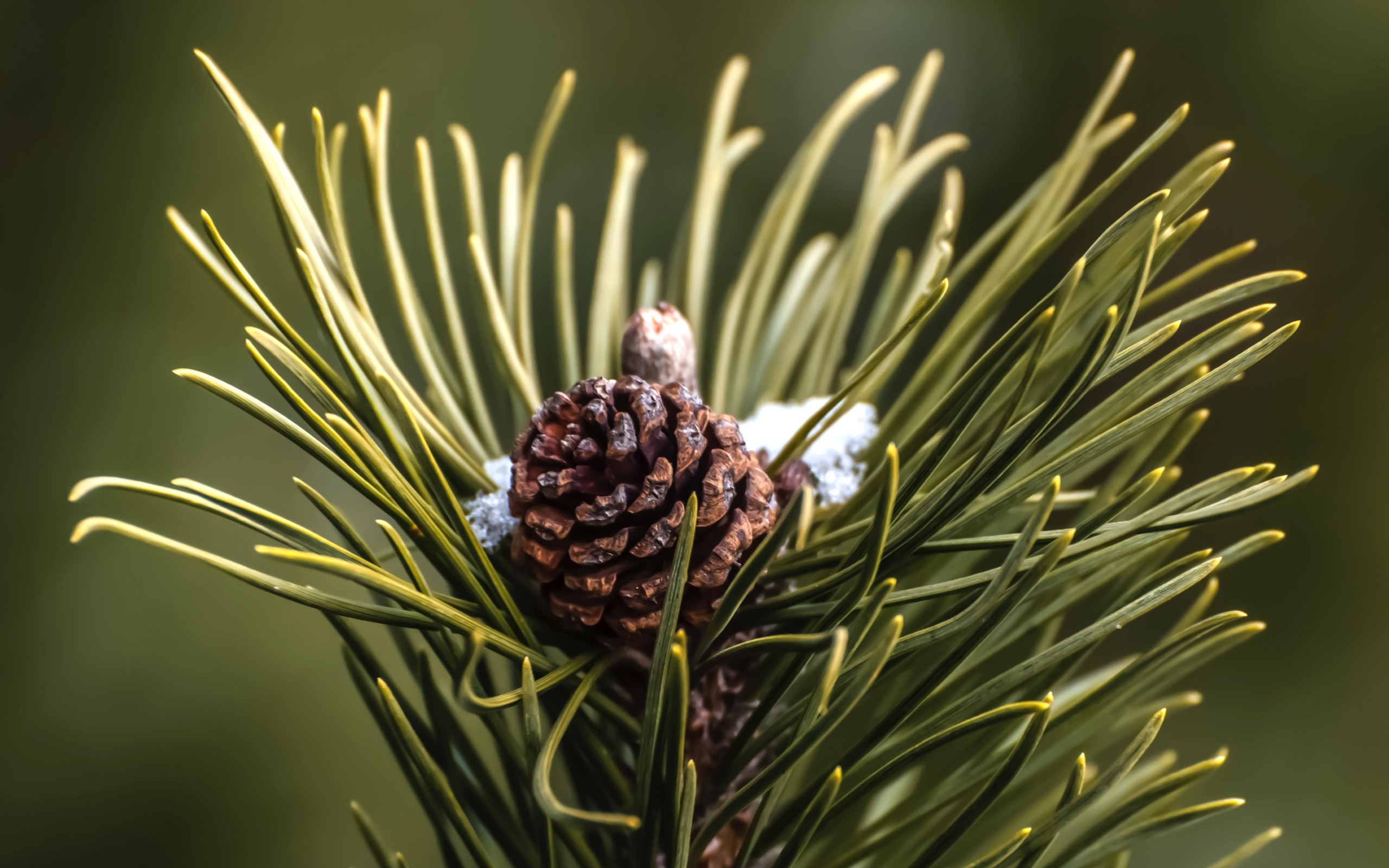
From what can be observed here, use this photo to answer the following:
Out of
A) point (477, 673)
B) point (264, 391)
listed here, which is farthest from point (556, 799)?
point (264, 391)

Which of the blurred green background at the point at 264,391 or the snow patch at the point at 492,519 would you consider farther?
the blurred green background at the point at 264,391

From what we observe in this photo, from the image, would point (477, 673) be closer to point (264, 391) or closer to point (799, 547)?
point (799, 547)

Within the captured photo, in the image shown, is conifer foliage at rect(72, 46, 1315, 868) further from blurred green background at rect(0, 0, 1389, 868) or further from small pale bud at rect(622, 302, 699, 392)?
blurred green background at rect(0, 0, 1389, 868)

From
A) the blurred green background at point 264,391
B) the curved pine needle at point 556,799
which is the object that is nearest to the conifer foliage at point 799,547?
the curved pine needle at point 556,799

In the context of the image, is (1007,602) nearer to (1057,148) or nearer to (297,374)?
(297,374)

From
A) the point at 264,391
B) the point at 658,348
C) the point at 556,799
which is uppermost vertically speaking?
the point at 264,391

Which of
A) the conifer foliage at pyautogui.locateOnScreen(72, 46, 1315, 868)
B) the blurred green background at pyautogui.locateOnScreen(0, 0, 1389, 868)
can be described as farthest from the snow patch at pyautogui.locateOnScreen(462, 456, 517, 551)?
the blurred green background at pyautogui.locateOnScreen(0, 0, 1389, 868)

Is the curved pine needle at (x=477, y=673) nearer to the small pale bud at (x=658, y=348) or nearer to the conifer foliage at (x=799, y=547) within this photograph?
the conifer foliage at (x=799, y=547)
